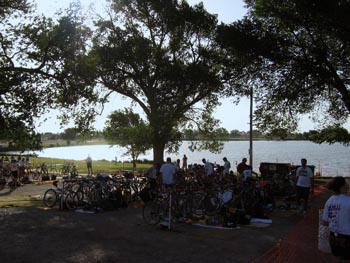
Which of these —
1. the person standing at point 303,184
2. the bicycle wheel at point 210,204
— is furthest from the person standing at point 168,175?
the person standing at point 303,184

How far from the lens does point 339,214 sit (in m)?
5.68

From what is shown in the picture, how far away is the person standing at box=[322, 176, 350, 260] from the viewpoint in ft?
18.4

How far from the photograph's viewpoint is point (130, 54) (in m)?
24.1

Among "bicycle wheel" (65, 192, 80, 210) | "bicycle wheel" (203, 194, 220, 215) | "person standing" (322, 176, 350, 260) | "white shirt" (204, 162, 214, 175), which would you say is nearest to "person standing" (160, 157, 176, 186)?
"bicycle wheel" (203, 194, 220, 215)

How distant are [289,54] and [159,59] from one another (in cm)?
810

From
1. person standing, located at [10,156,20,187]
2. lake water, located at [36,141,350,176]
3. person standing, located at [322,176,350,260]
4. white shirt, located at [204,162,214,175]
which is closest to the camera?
person standing, located at [322,176,350,260]

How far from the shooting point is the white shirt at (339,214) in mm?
5625

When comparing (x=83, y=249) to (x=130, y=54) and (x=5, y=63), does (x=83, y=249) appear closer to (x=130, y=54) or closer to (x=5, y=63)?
(x=5, y=63)

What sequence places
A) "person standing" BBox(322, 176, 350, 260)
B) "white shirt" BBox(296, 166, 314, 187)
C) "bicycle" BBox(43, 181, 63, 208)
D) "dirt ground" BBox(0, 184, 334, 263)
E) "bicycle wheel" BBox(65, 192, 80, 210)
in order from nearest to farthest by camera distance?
1. "person standing" BBox(322, 176, 350, 260)
2. "dirt ground" BBox(0, 184, 334, 263)
3. "white shirt" BBox(296, 166, 314, 187)
4. "bicycle wheel" BBox(65, 192, 80, 210)
5. "bicycle" BBox(43, 181, 63, 208)

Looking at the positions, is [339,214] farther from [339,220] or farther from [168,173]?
[168,173]

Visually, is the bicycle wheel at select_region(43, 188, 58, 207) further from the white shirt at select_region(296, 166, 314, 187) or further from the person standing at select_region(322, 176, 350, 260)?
the person standing at select_region(322, 176, 350, 260)

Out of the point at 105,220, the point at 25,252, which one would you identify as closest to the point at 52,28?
the point at 105,220

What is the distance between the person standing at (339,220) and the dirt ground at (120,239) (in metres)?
2.42

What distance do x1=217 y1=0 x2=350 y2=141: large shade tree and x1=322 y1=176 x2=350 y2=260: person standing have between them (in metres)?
14.9
